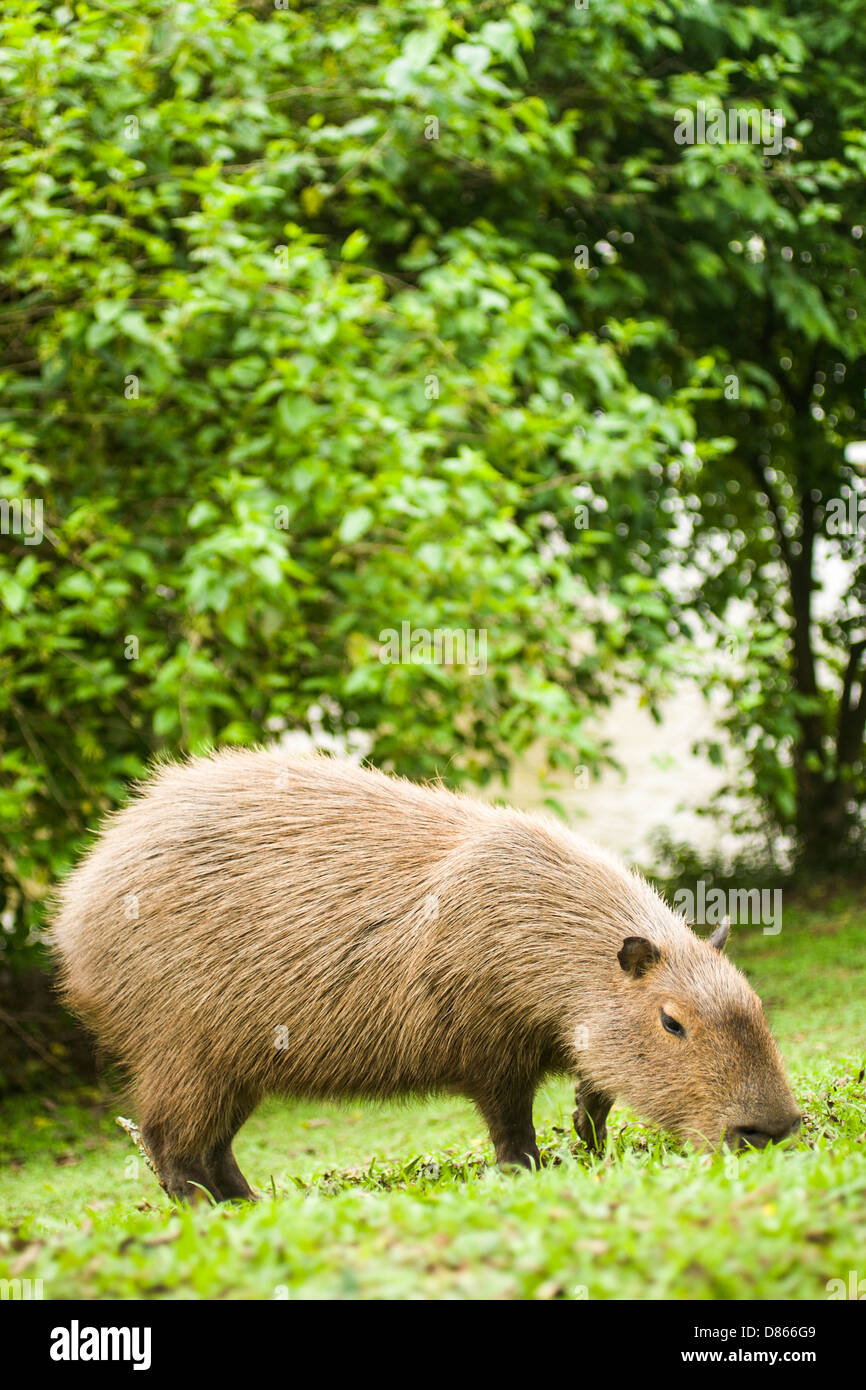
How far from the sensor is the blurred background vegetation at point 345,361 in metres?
5.83

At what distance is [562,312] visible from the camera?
22.2 feet

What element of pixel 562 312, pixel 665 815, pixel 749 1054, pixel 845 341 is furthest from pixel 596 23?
pixel 665 815

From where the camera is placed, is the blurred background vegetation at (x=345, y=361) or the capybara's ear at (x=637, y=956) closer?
the capybara's ear at (x=637, y=956)

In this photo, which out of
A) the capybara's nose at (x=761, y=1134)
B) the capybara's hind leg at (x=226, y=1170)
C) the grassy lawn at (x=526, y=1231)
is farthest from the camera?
the capybara's hind leg at (x=226, y=1170)

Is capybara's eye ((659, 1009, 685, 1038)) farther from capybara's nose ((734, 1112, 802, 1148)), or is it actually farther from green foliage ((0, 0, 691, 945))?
green foliage ((0, 0, 691, 945))

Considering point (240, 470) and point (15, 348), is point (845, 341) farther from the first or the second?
point (15, 348)

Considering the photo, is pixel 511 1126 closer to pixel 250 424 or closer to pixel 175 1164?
pixel 175 1164

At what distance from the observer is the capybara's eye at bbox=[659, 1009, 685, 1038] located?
11.9 ft

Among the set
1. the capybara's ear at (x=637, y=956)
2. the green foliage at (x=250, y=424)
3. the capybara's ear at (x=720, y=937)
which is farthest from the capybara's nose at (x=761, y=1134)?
the green foliage at (x=250, y=424)

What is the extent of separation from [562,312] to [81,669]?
10.4 feet

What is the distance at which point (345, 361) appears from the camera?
6.11 m

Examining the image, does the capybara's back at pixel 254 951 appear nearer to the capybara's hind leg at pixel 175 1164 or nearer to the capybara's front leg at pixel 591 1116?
the capybara's hind leg at pixel 175 1164

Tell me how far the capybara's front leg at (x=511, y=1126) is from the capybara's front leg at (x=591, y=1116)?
197mm

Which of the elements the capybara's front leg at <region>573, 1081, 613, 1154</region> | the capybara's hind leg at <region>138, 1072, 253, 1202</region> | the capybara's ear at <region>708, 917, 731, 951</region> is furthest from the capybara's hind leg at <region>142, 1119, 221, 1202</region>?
the capybara's ear at <region>708, 917, 731, 951</region>
